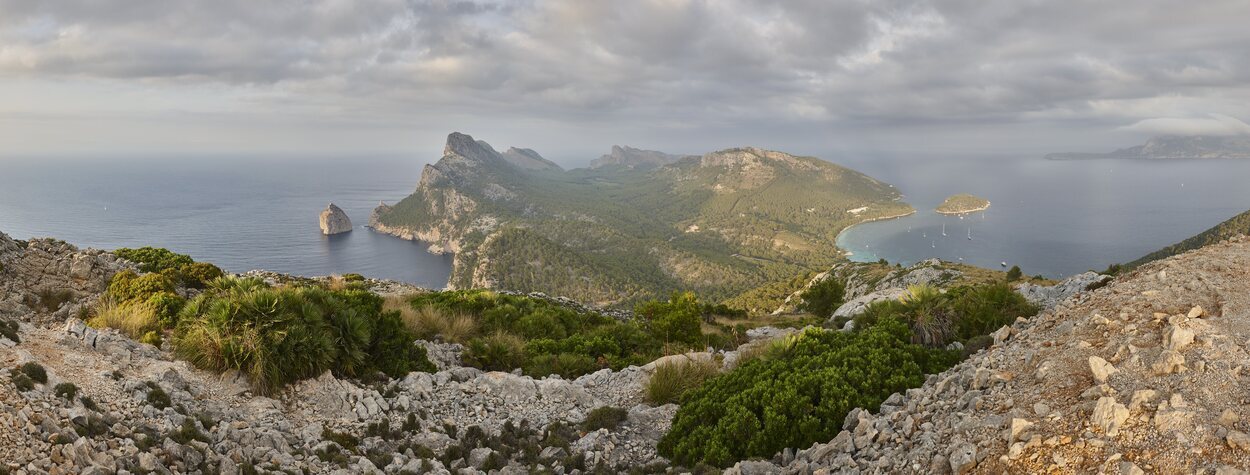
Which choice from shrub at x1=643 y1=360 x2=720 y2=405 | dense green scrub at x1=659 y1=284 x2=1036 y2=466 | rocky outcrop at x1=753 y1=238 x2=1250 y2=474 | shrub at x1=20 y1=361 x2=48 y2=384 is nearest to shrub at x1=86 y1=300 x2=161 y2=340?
shrub at x1=20 y1=361 x2=48 y2=384

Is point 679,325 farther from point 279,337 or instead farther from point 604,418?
point 279,337

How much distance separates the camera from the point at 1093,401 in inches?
216

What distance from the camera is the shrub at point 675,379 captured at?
10320mm

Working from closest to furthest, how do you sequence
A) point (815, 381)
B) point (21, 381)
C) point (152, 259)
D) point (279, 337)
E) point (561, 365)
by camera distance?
point (21, 381) < point (815, 381) < point (279, 337) < point (561, 365) < point (152, 259)

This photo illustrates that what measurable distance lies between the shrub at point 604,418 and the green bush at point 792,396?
1.03 meters

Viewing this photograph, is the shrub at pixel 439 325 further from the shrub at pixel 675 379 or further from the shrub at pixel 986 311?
the shrub at pixel 986 311

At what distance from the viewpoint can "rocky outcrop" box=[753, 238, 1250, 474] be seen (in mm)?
4820

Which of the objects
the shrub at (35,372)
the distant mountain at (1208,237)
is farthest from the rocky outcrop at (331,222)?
the distant mountain at (1208,237)

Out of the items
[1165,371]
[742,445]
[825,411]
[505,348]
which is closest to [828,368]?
[825,411]

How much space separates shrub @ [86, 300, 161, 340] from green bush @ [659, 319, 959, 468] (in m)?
10.2

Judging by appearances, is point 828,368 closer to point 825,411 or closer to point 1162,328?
point 825,411

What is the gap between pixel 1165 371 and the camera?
5609 mm

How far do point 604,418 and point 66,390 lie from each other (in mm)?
7130

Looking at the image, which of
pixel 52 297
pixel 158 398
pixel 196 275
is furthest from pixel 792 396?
pixel 196 275
